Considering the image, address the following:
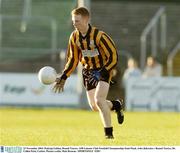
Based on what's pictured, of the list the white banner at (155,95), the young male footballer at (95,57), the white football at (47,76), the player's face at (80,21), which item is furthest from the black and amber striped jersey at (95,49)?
the white banner at (155,95)

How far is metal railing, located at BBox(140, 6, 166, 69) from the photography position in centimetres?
3209

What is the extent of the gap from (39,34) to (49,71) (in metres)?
19.8

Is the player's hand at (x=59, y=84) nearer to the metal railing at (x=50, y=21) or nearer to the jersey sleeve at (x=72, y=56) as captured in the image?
the jersey sleeve at (x=72, y=56)

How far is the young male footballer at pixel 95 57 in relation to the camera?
12.9 m

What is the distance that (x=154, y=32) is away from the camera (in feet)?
107

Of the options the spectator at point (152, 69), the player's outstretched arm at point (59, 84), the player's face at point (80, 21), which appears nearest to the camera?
the player's face at point (80, 21)

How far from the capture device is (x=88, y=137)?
44.1 feet

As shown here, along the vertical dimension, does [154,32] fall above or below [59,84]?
above

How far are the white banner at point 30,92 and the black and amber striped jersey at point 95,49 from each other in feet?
52.6

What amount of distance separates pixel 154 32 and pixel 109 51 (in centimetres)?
1986

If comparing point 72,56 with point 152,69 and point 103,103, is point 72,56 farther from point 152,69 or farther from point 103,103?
point 152,69

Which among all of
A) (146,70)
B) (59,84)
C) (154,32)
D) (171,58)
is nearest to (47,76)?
(59,84)

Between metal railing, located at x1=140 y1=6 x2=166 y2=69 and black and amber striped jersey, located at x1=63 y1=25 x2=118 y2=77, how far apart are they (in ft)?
60.6

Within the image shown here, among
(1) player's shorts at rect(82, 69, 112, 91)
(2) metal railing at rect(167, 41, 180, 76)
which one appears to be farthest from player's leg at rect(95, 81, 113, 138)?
(2) metal railing at rect(167, 41, 180, 76)
